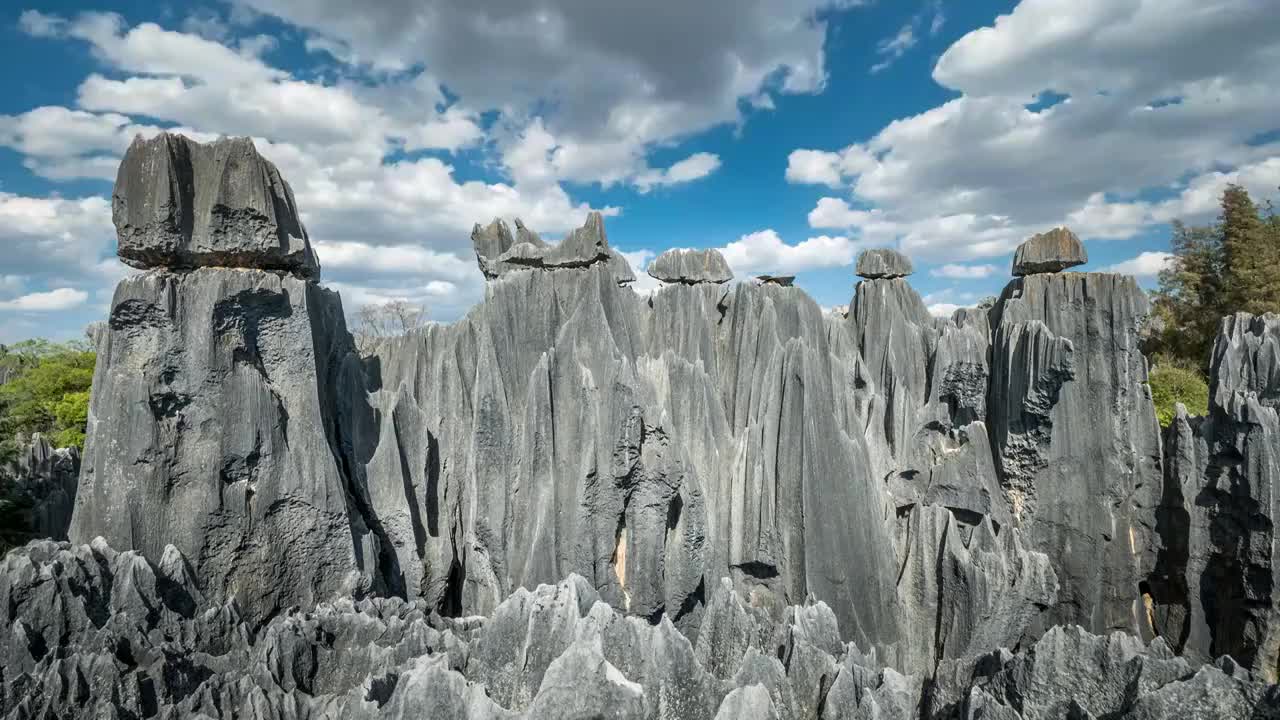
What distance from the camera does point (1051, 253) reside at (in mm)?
14336

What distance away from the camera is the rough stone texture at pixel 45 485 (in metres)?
13.0

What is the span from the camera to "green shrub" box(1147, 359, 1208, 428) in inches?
939

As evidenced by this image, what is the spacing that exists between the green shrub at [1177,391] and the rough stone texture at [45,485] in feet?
103

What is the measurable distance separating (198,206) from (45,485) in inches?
413

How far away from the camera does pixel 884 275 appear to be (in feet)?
57.0

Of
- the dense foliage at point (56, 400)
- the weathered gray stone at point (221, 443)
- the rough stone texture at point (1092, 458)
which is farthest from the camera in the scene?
the dense foliage at point (56, 400)

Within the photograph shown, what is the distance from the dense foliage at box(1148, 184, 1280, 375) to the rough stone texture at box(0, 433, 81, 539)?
34510 mm

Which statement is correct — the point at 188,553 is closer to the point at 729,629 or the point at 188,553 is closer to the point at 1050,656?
the point at 729,629

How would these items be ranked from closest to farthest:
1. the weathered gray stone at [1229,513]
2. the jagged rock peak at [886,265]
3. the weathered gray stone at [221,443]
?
the weathered gray stone at [221,443]
the weathered gray stone at [1229,513]
the jagged rock peak at [886,265]

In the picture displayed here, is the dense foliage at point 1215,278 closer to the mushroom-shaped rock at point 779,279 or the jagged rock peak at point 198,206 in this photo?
the mushroom-shaped rock at point 779,279

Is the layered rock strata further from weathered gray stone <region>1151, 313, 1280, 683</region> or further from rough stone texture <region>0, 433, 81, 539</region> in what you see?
rough stone texture <region>0, 433, 81, 539</region>

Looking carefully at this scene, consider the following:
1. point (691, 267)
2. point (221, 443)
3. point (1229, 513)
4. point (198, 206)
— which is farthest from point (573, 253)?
point (1229, 513)

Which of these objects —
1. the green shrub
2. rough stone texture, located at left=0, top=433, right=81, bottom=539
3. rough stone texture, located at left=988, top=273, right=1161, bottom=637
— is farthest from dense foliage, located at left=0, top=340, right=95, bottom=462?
the green shrub

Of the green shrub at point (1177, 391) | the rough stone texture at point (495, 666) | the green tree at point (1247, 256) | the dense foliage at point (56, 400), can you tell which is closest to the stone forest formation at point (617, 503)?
the rough stone texture at point (495, 666)
